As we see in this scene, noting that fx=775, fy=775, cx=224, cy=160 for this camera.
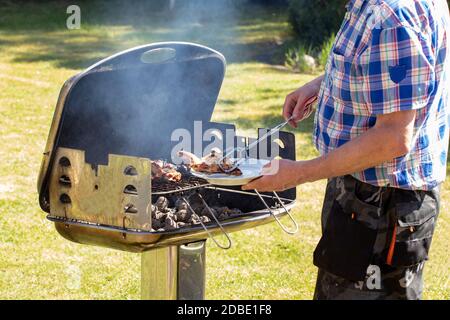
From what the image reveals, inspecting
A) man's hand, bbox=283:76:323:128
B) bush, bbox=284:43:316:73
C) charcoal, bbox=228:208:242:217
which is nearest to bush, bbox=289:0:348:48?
bush, bbox=284:43:316:73

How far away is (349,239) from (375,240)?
87 mm

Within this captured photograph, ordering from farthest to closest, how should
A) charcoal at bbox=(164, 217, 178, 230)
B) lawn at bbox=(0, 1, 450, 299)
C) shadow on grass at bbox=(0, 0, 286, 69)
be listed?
shadow on grass at bbox=(0, 0, 286, 69)
lawn at bbox=(0, 1, 450, 299)
charcoal at bbox=(164, 217, 178, 230)

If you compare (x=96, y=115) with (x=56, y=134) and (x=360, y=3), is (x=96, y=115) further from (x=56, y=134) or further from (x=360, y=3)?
(x=360, y=3)

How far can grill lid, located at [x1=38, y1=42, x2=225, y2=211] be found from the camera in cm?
288

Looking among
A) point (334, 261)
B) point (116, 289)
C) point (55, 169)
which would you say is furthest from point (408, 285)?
point (116, 289)

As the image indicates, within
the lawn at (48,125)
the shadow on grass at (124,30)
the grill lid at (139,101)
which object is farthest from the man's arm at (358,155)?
the shadow on grass at (124,30)

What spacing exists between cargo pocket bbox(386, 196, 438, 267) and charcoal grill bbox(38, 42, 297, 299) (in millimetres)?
479

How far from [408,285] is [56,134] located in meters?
1.30

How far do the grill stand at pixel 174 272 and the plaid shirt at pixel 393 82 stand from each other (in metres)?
0.66

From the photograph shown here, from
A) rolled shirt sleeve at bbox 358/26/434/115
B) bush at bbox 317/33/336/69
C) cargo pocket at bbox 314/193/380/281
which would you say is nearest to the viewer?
rolled shirt sleeve at bbox 358/26/434/115

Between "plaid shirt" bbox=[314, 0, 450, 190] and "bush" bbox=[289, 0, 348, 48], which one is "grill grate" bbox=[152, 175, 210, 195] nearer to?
"plaid shirt" bbox=[314, 0, 450, 190]

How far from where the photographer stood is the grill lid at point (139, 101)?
9.46 ft

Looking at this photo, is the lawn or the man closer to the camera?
the man

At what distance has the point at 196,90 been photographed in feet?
11.0
